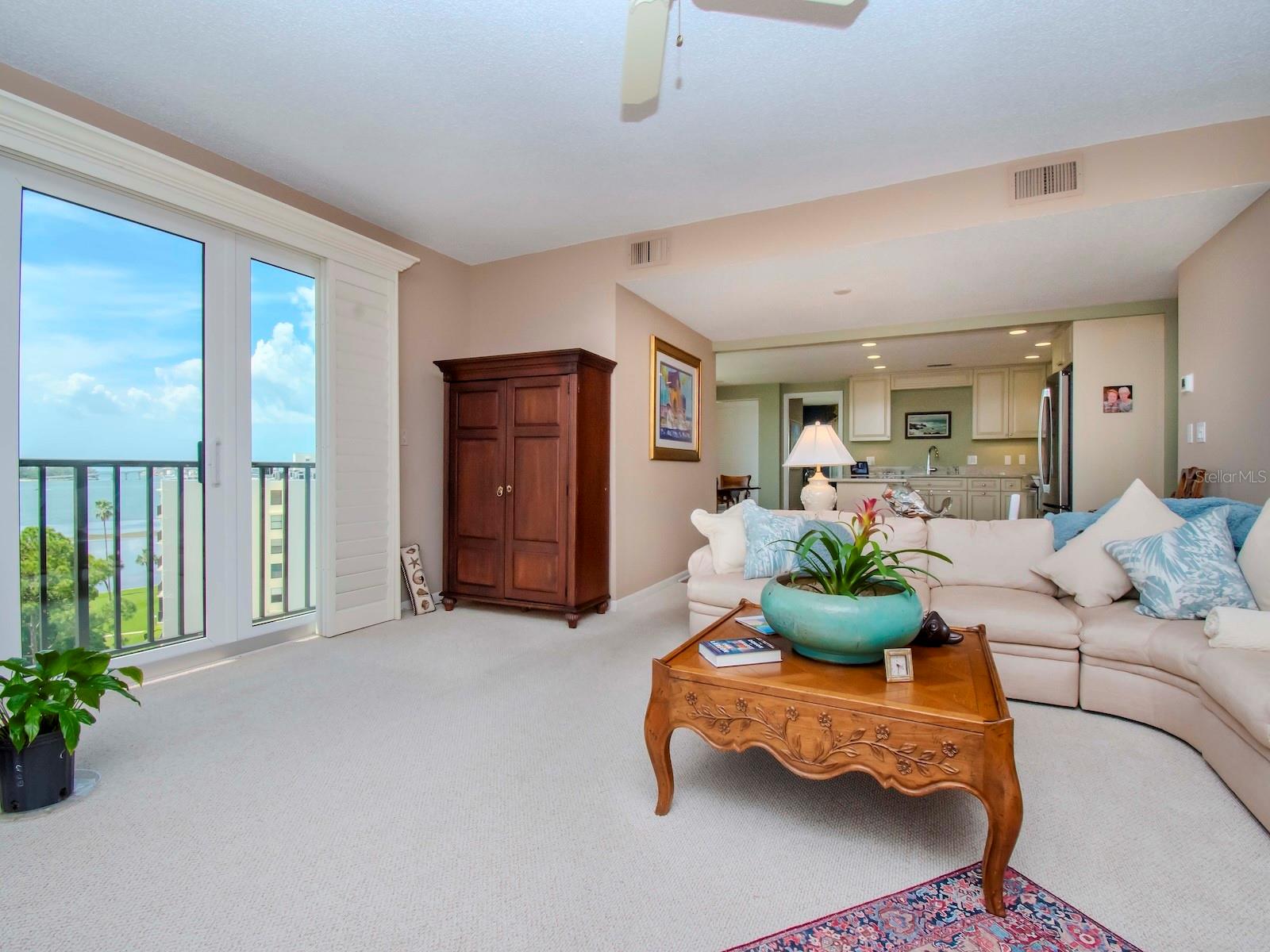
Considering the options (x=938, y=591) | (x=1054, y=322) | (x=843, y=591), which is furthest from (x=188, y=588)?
(x=1054, y=322)

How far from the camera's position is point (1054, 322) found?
522cm

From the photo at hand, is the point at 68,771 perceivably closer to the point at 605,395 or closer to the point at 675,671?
the point at 675,671

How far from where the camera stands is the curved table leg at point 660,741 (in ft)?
5.58

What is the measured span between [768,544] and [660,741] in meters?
1.72

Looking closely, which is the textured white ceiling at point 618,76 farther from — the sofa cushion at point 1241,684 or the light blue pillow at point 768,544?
the sofa cushion at point 1241,684

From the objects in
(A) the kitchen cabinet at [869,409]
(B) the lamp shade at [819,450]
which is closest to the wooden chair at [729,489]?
(A) the kitchen cabinet at [869,409]

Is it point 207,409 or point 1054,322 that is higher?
point 1054,322

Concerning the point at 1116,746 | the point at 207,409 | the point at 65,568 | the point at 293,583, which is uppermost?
the point at 207,409

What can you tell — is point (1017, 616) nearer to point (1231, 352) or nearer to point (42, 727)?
point (1231, 352)

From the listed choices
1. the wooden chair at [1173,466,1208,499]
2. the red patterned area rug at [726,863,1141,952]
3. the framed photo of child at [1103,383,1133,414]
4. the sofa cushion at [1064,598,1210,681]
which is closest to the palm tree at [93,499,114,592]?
the red patterned area rug at [726,863,1141,952]

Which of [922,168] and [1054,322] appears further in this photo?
[1054,322]

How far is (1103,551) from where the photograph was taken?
8.89ft

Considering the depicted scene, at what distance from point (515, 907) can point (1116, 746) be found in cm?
216

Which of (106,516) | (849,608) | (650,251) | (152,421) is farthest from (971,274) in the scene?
(106,516)
